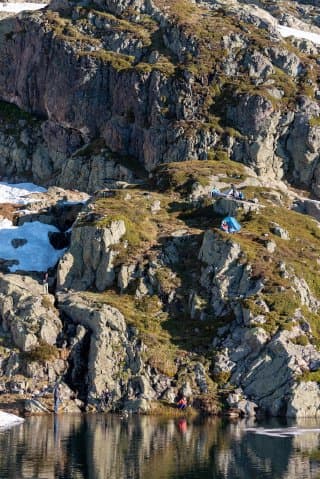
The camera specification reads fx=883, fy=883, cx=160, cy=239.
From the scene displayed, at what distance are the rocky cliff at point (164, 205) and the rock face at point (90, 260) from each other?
0.17 metres

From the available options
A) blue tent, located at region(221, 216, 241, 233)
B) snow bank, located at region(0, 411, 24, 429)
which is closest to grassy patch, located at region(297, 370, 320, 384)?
blue tent, located at region(221, 216, 241, 233)

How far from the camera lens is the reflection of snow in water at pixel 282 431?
77.7 metres

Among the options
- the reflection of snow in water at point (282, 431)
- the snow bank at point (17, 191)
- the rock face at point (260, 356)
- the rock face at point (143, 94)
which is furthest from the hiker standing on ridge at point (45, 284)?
the rock face at point (143, 94)

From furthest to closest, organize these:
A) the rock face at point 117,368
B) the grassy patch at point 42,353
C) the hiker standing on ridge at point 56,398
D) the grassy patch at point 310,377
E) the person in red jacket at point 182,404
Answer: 1. the grassy patch at point 42,353
2. the rock face at point 117,368
3. the person in red jacket at point 182,404
4. the grassy patch at point 310,377
5. the hiker standing on ridge at point 56,398

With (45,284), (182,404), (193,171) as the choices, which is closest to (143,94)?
(193,171)

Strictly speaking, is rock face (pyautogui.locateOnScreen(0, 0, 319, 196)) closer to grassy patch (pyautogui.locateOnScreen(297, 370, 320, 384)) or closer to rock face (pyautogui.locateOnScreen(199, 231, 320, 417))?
rock face (pyautogui.locateOnScreen(199, 231, 320, 417))

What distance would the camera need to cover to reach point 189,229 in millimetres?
118375

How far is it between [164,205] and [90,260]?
21985 millimetres

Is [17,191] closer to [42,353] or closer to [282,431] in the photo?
[42,353]

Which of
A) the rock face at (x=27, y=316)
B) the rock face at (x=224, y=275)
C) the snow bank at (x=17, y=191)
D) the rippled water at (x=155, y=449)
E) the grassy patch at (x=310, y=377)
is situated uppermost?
the snow bank at (x=17, y=191)

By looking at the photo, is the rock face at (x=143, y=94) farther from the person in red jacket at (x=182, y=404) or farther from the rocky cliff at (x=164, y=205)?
the person in red jacket at (x=182, y=404)

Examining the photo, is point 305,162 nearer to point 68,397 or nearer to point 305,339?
point 305,339

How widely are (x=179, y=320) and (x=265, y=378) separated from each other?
14815 mm

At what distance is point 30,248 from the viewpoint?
121250mm
